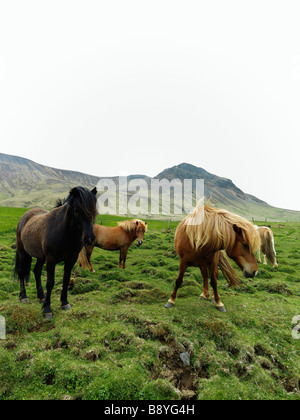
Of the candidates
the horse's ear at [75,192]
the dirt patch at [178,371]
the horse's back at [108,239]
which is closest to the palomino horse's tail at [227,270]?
the dirt patch at [178,371]

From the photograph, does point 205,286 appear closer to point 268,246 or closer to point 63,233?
point 63,233

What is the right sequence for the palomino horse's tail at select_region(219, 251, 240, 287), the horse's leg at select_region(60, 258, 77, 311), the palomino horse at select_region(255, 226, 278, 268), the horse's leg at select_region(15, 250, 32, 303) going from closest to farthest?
the horse's leg at select_region(60, 258, 77, 311) → the horse's leg at select_region(15, 250, 32, 303) → the palomino horse's tail at select_region(219, 251, 240, 287) → the palomino horse at select_region(255, 226, 278, 268)

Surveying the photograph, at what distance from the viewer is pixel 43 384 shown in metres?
2.85

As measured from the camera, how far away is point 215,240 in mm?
4730

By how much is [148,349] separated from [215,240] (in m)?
2.73

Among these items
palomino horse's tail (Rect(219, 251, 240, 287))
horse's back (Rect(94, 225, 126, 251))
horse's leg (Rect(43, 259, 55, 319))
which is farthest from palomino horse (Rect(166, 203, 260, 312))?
horse's back (Rect(94, 225, 126, 251))

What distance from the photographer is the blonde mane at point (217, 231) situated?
459 cm

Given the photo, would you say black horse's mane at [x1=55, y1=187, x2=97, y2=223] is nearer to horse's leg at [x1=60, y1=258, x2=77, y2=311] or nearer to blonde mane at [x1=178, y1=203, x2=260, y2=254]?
horse's leg at [x1=60, y1=258, x2=77, y2=311]

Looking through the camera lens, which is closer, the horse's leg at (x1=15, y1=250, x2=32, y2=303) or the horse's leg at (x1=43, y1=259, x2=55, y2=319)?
the horse's leg at (x1=43, y1=259, x2=55, y2=319)

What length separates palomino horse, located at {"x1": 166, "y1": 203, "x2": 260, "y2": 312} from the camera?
183 inches

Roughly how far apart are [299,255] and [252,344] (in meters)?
12.9

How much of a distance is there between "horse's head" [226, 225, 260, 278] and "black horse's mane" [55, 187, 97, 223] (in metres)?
3.48
